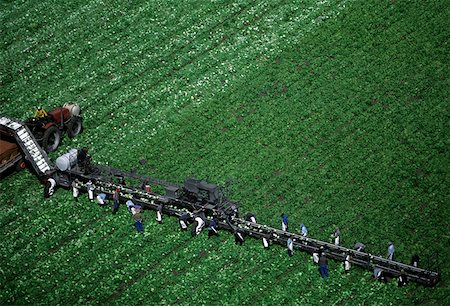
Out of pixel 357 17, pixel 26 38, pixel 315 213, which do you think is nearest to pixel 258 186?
pixel 315 213

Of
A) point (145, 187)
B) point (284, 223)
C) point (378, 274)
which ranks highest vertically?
point (145, 187)

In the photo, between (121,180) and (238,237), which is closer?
(238,237)

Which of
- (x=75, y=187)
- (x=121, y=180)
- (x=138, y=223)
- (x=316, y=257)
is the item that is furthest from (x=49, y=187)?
(x=316, y=257)

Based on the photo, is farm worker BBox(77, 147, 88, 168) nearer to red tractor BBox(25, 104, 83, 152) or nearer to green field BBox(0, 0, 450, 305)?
green field BBox(0, 0, 450, 305)

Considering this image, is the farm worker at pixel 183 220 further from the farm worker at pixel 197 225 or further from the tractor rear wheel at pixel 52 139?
the tractor rear wheel at pixel 52 139

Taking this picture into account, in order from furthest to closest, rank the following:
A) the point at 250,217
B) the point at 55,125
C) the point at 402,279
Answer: the point at 55,125 < the point at 250,217 < the point at 402,279

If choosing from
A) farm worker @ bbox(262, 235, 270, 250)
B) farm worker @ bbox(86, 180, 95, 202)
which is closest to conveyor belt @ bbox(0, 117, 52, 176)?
farm worker @ bbox(86, 180, 95, 202)

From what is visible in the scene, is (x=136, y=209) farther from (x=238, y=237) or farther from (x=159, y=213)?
(x=238, y=237)
